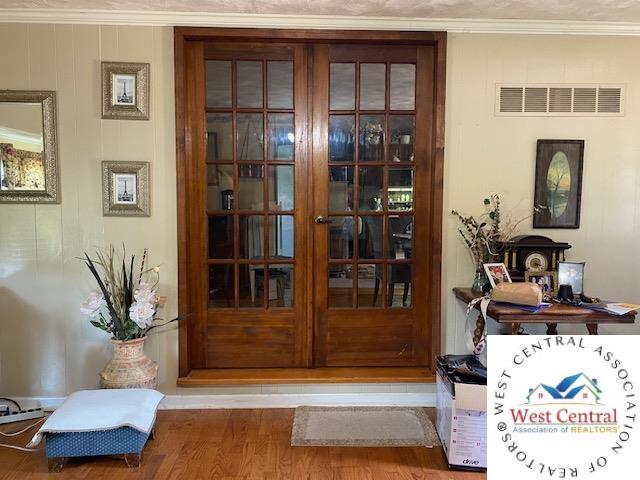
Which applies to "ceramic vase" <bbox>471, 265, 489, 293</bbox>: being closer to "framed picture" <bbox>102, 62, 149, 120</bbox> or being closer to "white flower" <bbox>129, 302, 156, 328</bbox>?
"white flower" <bbox>129, 302, 156, 328</bbox>

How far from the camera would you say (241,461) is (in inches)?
Result: 83.8

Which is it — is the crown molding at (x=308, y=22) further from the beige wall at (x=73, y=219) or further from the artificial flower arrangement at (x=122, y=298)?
the artificial flower arrangement at (x=122, y=298)

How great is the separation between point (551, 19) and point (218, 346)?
9.11ft

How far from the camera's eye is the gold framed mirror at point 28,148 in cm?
254

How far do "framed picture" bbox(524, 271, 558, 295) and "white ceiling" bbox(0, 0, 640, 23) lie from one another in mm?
1455

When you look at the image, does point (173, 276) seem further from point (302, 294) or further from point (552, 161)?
point (552, 161)

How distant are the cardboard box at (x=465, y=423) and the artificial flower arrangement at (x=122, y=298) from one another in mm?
1545

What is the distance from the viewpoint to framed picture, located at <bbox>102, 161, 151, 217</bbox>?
257cm

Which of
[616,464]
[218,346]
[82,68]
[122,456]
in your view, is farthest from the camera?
[218,346]

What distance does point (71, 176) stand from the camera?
2584 mm

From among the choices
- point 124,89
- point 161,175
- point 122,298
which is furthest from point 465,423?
point 124,89

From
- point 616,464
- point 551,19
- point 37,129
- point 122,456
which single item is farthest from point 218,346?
point 551,19

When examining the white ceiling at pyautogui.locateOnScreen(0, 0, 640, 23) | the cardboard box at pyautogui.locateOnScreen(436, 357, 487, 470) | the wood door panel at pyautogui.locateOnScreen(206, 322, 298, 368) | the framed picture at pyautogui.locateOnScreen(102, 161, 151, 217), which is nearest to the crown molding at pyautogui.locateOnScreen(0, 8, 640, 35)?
the white ceiling at pyautogui.locateOnScreen(0, 0, 640, 23)

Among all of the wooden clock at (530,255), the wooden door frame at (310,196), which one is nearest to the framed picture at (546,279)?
the wooden clock at (530,255)
